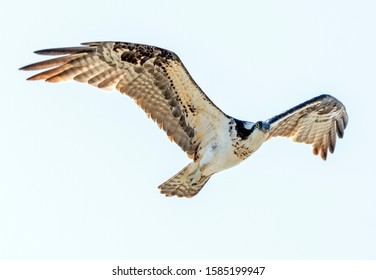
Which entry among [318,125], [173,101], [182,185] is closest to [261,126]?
[173,101]

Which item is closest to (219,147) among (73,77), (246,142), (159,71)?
(246,142)

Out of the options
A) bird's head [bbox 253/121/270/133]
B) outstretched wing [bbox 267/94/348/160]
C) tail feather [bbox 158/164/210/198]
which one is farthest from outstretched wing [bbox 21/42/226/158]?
outstretched wing [bbox 267/94/348/160]

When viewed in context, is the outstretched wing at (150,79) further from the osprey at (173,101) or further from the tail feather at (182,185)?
the tail feather at (182,185)

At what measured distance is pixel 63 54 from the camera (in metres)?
13.1

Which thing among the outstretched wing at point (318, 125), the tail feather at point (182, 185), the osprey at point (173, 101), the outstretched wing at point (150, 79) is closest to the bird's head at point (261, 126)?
the osprey at point (173, 101)

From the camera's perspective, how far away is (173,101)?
44.3ft

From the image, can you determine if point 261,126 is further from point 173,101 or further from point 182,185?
point 182,185

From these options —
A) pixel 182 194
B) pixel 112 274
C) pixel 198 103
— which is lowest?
pixel 112 274

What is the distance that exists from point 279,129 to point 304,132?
1.81ft

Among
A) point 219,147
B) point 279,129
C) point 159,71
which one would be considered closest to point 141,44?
point 159,71

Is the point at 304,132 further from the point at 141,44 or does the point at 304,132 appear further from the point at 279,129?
the point at 141,44

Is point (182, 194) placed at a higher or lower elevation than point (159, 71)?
lower

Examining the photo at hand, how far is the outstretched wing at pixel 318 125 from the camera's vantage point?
1504 cm

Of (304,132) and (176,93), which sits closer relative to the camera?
(176,93)
